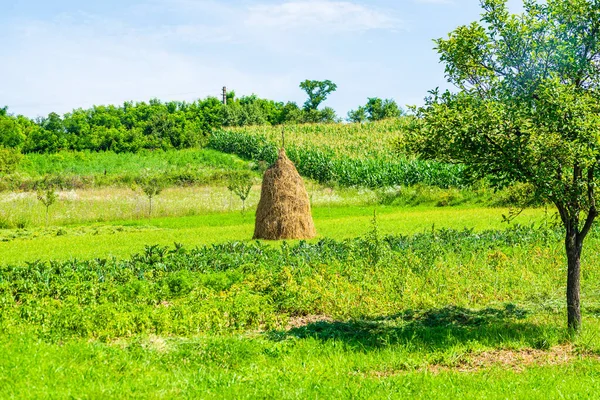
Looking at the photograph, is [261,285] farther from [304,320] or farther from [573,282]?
[573,282]

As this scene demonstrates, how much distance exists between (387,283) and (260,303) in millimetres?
2981

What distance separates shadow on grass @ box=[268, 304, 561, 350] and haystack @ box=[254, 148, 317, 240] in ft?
40.6

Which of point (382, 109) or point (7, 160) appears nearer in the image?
point (7, 160)

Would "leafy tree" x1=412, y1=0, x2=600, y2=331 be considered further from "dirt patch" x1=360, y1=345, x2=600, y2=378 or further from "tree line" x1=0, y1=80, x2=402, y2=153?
"tree line" x1=0, y1=80, x2=402, y2=153

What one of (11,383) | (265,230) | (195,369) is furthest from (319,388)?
(265,230)

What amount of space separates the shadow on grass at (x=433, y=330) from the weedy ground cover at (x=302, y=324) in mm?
36

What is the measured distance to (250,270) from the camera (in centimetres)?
1419

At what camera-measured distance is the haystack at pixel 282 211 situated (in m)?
24.0

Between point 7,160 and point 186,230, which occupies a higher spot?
point 7,160

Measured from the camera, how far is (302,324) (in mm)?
11305

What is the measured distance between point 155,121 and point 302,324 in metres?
79.1

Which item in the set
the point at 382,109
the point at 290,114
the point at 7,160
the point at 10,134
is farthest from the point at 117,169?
the point at 382,109

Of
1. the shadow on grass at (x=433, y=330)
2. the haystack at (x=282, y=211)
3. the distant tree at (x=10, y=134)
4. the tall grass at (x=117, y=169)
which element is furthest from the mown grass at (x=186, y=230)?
the distant tree at (x=10, y=134)

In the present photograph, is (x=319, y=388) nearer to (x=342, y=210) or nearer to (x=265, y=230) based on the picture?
(x=265, y=230)
